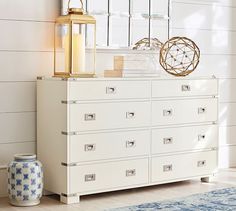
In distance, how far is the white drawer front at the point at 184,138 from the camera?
4.73 m

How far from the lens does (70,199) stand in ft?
14.0

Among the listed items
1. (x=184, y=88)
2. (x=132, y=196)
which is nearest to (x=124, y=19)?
(x=184, y=88)

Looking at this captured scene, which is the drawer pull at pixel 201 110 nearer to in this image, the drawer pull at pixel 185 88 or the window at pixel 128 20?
the drawer pull at pixel 185 88

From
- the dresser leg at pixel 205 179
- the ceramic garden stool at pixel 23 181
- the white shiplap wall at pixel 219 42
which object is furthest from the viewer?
the white shiplap wall at pixel 219 42

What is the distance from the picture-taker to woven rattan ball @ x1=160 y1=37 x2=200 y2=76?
16.5 ft

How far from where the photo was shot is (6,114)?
14.6 ft

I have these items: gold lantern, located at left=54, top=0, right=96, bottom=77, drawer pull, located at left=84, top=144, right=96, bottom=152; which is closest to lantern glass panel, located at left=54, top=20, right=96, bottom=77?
gold lantern, located at left=54, top=0, right=96, bottom=77

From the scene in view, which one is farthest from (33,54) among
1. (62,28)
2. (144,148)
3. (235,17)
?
(235,17)

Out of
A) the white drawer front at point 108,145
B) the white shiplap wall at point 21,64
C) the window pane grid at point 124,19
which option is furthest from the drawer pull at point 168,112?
the white shiplap wall at point 21,64

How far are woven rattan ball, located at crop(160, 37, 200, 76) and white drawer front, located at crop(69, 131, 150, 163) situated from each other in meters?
0.69

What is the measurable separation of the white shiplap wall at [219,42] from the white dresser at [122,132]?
0.59 meters

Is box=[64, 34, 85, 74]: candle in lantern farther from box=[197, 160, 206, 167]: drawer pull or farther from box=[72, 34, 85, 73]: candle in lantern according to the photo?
box=[197, 160, 206, 167]: drawer pull

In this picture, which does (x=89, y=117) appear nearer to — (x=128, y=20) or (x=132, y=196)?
(x=132, y=196)

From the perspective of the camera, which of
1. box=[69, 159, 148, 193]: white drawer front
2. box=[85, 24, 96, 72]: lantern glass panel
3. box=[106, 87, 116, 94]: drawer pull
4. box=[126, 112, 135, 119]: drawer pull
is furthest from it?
box=[85, 24, 96, 72]: lantern glass panel
